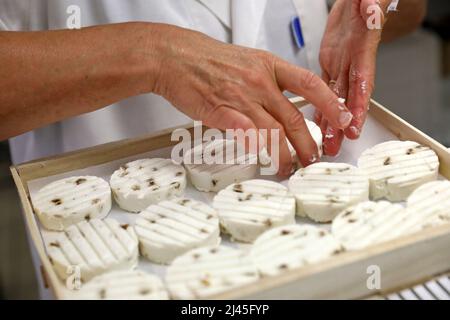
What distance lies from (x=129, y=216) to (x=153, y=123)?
0.44 m

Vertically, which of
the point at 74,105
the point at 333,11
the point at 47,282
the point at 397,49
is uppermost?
the point at 333,11

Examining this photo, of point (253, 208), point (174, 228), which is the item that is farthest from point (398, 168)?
point (174, 228)

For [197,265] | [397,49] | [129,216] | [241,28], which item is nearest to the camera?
[197,265]

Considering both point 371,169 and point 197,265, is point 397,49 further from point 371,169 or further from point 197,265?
point 197,265

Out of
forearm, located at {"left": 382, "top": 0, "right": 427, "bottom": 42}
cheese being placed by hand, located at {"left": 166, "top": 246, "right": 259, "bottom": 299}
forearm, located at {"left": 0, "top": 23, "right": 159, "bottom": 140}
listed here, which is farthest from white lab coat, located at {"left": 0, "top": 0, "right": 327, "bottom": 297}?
cheese being placed by hand, located at {"left": 166, "top": 246, "right": 259, "bottom": 299}

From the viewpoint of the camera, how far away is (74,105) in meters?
1.45

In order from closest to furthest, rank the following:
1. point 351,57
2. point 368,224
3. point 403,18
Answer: point 368,224 < point 351,57 < point 403,18

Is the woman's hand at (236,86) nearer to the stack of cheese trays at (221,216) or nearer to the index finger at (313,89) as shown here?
the index finger at (313,89)

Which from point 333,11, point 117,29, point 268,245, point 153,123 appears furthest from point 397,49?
point 268,245

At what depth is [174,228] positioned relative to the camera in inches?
48.0

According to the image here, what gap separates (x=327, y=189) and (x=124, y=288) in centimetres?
49

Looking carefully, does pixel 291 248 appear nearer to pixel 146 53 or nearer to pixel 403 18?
pixel 146 53

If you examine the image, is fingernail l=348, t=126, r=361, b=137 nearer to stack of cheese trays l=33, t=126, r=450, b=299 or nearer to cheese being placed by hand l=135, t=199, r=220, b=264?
stack of cheese trays l=33, t=126, r=450, b=299

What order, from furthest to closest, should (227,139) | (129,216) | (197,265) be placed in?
(227,139) → (129,216) → (197,265)
